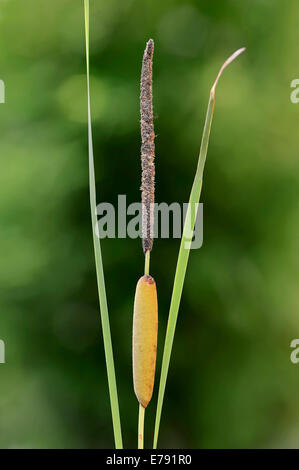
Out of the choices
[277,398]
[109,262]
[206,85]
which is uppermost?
[206,85]

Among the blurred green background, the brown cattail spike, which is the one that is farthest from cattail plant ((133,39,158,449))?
the blurred green background

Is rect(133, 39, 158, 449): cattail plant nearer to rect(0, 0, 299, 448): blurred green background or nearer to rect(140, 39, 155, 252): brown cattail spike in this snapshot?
rect(140, 39, 155, 252): brown cattail spike

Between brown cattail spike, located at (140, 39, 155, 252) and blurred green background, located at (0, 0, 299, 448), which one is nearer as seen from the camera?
brown cattail spike, located at (140, 39, 155, 252)

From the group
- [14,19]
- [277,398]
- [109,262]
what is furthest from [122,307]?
[14,19]

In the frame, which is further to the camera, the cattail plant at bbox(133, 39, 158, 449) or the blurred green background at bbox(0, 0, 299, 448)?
the blurred green background at bbox(0, 0, 299, 448)

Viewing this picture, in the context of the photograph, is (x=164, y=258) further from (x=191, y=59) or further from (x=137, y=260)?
(x=191, y=59)

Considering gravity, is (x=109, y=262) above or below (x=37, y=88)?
below
